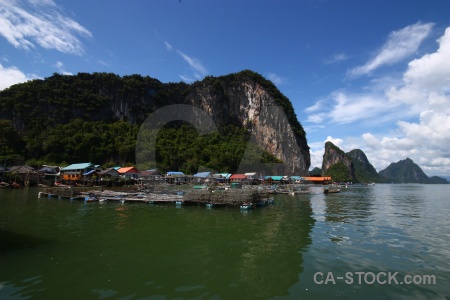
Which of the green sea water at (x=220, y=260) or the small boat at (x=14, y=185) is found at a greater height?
the small boat at (x=14, y=185)

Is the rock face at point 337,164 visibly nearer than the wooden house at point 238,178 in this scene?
No

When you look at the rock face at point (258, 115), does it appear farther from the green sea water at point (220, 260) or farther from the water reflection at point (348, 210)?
the green sea water at point (220, 260)

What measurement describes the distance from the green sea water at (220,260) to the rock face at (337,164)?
146 m

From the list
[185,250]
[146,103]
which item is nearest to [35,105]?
[146,103]

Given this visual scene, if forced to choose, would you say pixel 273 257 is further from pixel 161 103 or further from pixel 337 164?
pixel 337 164

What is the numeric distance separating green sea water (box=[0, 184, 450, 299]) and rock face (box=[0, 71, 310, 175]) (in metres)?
90.0

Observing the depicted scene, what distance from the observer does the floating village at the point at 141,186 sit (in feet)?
89.9

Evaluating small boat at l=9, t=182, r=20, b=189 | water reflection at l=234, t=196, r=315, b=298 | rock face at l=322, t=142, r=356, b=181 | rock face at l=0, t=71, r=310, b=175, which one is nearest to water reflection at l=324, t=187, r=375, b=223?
water reflection at l=234, t=196, r=315, b=298

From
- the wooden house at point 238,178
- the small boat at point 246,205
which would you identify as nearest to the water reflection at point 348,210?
the small boat at point 246,205

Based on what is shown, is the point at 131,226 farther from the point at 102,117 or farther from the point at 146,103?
the point at 146,103

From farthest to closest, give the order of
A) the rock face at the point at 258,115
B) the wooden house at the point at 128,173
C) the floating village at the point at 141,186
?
1. the rock face at the point at 258,115
2. the wooden house at the point at 128,173
3. the floating village at the point at 141,186

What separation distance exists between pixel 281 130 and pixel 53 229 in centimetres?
11128

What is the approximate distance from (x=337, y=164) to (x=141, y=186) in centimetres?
15325

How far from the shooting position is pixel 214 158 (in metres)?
90.2
